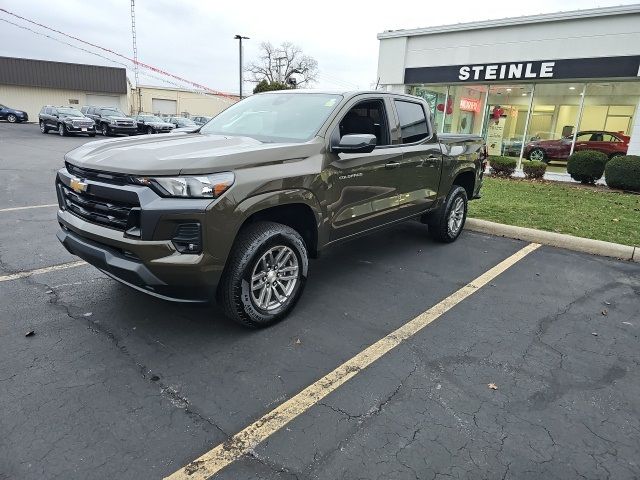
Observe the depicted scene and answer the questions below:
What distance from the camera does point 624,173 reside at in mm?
10812

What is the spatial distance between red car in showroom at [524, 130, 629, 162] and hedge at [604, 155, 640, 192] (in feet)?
8.92

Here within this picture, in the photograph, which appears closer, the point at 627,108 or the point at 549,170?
the point at 627,108

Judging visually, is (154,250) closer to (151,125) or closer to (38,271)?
(38,271)

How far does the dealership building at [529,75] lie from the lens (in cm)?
1340

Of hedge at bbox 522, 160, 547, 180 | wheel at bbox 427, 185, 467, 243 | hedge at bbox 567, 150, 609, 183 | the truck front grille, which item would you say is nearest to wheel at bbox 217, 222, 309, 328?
the truck front grille

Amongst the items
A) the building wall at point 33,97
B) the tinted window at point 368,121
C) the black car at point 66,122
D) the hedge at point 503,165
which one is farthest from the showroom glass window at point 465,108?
the building wall at point 33,97

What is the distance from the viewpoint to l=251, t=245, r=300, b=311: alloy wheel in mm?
3414

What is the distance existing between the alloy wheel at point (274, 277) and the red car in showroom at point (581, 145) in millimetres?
13559

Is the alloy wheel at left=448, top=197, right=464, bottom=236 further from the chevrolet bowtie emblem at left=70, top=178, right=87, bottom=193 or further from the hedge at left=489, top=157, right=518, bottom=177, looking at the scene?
the hedge at left=489, top=157, right=518, bottom=177

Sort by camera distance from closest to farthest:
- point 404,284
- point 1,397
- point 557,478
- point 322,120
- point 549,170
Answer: point 557,478, point 1,397, point 322,120, point 404,284, point 549,170

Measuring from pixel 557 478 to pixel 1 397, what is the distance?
10.1 feet

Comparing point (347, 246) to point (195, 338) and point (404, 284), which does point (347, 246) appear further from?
point (195, 338)

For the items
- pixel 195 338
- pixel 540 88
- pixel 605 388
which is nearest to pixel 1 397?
pixel 195 338

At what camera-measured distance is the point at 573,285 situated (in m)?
4.75
